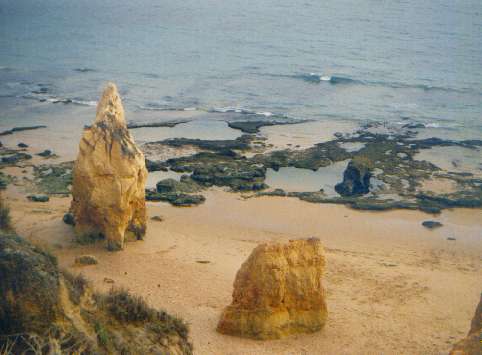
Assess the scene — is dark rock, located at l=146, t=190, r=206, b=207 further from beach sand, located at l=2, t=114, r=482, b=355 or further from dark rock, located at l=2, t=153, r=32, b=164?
dark rock, located at l=2, t=153, r=32, b=164

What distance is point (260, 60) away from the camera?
6397 centimetres

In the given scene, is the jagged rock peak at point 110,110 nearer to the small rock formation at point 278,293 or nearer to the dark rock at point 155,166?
the small rock formation at point 278,293

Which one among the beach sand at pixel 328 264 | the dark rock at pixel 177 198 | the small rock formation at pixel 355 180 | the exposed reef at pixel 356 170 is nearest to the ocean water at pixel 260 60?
the exposed reef at pixel 356 170

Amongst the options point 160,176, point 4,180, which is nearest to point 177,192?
point 160,176

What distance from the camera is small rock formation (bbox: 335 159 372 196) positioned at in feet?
88.8

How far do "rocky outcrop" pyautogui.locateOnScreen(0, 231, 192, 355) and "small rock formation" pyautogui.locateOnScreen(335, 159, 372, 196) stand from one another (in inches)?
673

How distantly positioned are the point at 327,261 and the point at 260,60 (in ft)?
155

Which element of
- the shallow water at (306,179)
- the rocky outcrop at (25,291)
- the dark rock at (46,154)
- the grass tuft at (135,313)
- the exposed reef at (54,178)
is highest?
the rocky outcrop at (25,291)

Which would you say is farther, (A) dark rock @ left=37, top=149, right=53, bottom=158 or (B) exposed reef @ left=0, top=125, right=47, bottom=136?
(B) exposed reef @ left=0, top=125, right=47, bottom=136

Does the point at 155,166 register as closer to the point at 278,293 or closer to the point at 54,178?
the point at 54,178

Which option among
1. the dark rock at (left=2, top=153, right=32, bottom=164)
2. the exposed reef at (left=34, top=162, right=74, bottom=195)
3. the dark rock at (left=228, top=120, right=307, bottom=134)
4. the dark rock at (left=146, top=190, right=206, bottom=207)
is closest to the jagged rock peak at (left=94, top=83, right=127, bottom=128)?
the dark rock at (left=146, top=190, right=206, bottom=207)

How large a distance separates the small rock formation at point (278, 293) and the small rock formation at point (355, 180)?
526 inches

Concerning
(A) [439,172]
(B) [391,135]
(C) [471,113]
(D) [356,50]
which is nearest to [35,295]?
(A) [439,172]

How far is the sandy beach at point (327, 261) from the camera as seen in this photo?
14039mm
